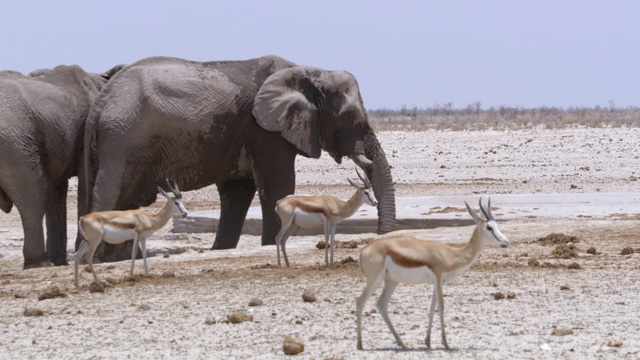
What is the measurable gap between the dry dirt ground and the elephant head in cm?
93

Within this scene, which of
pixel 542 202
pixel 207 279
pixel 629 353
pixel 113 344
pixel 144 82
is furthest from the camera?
pixel 542 202

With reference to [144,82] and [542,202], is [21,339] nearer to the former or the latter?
[144,82]

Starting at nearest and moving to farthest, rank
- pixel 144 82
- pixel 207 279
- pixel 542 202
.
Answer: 1. pixel 207 279
2. pixel 144 82
3. pixel 542 202

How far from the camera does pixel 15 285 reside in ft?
47.7

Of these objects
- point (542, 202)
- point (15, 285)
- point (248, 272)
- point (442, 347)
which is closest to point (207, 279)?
point (248, 272)

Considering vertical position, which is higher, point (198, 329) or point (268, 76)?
point (268, 76)

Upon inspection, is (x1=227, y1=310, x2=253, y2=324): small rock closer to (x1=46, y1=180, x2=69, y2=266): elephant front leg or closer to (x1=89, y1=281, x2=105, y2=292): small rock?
(x1=89, y1=281, x2=105, y2=292): small rock

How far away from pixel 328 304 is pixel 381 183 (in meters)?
6.66

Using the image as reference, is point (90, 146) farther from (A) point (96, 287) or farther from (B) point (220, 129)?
(A) point (96, 287)

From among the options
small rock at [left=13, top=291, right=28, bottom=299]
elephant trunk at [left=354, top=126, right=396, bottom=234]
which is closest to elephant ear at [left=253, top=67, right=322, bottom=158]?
elephant trunk at [left=354, top=126, right=396, bottom=234]

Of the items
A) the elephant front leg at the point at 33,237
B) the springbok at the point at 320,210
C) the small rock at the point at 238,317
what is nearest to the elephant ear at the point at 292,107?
the elephant front leg at the point at 33,237

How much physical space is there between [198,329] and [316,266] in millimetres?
3805

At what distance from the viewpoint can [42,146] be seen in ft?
61.4

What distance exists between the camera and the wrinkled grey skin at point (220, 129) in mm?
17922
